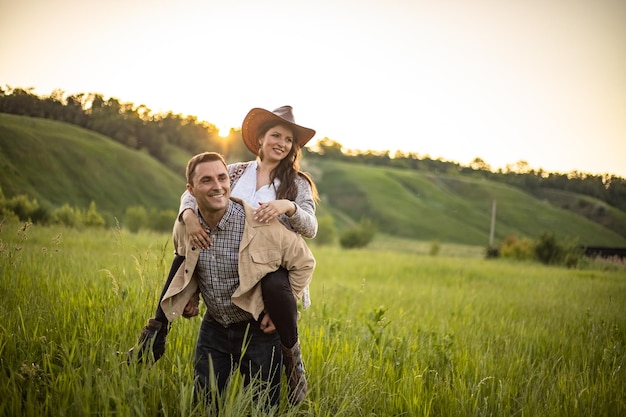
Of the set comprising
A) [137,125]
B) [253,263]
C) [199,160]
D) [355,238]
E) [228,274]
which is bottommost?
[355,238]

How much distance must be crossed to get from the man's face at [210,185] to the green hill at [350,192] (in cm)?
583

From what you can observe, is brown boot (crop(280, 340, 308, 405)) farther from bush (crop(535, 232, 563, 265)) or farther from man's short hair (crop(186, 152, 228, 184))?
bush (crop(535, 232, 563, 265))

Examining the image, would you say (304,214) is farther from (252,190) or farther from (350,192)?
(350,192)

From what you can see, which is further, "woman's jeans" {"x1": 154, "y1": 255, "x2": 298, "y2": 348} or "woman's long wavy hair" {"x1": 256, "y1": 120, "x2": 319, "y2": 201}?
"woman's long wavy hair" {"x1": 256, "y1": 120, "x2": 319, "y2": 201}

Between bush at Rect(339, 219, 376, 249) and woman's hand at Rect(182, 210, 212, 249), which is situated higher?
woman's hand at Rect(182, 210, 212, 249)

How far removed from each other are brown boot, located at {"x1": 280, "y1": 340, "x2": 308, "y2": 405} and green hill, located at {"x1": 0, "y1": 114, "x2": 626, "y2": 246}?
6591 millimetres

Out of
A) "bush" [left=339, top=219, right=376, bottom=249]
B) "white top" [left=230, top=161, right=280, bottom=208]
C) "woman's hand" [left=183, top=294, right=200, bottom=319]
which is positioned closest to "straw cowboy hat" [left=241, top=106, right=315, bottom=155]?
"white top" [left=230, top=161, right=280, bottom=208]

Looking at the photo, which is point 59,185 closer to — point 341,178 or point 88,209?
point 88,209

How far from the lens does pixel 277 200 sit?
274 cm

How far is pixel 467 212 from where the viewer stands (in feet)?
256

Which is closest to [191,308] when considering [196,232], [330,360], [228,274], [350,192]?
[228,274]

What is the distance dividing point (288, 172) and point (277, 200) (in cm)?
53

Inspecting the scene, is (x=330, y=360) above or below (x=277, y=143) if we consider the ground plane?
below

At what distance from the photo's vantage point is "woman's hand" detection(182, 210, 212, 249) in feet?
8.52
